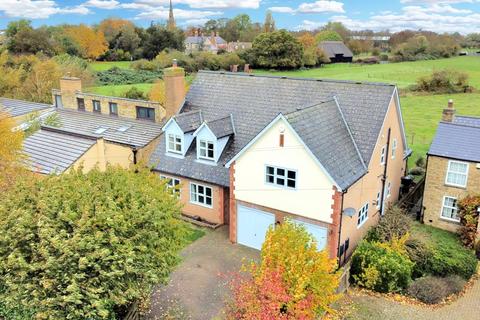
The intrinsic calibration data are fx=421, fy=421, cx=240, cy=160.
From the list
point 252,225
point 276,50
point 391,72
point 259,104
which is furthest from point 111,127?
point 391,72

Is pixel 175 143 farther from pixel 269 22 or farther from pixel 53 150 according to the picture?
pixel 269 22

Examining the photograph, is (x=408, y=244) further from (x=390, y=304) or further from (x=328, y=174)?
(x=328, y=174)

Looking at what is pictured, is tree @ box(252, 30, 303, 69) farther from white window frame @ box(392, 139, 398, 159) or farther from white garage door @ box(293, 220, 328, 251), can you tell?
white garage door @ box(293, 220, 328, 251)

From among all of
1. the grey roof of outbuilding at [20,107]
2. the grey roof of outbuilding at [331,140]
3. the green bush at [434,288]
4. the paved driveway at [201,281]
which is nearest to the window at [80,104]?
the grey roof of outbuilding at [20,107]

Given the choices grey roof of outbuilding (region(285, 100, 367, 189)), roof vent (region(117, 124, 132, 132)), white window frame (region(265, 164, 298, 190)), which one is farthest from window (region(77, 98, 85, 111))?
grey roof of outbuilding (region(285, 100, 367, 189))

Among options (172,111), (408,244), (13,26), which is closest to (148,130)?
(172,111)

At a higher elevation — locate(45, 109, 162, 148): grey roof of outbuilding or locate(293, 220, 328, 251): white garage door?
locate(45, 109, 162, 148): grey roof of outbuilding
